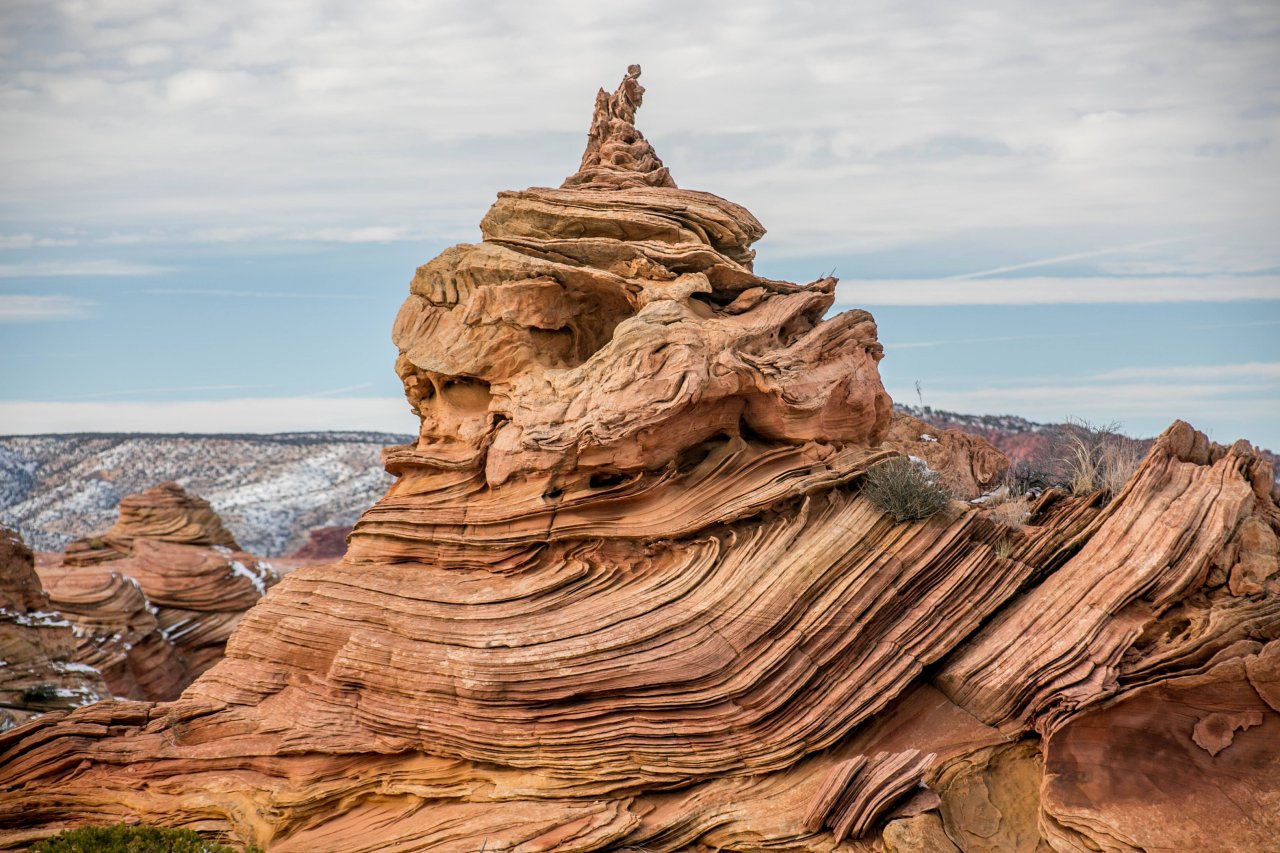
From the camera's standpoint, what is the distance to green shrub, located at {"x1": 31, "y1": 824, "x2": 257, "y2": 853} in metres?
13.2

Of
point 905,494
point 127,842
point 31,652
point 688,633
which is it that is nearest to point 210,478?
point 31,652

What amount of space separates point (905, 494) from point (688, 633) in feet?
10.5

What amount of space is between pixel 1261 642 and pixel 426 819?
30.1 feet

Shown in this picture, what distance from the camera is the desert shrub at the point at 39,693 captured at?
82.2ft

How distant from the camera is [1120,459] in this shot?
54.0 feet

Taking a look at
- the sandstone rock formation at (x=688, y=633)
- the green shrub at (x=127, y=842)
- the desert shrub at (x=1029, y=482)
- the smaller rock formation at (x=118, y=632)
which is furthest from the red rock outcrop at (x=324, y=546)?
the green shrub at (x=127, y=842)

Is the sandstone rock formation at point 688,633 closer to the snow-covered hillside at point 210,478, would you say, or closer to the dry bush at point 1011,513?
Result: the dry bush at point 1011,513

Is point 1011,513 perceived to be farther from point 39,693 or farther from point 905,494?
point 39,693

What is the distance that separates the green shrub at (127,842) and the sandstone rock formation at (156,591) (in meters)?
17.6

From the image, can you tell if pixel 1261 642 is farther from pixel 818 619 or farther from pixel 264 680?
pixel 264 680

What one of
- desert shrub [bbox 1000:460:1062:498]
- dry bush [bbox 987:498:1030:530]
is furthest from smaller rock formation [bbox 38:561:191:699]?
dry bush [bbox 987:498:1030:530]

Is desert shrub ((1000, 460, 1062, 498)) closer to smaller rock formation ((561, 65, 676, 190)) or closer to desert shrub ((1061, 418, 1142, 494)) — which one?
desert shrub ((1061, 418, 1142, 494))

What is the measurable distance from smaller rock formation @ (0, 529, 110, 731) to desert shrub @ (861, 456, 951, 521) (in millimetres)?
17590

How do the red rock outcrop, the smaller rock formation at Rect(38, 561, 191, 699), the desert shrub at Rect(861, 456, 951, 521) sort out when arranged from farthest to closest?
1. the red rock outcrop
2. the smaller rock formation at Rect(38, 561, 191, 699)
3. the desert shrub at Rect(861, 456, 951, 521)
